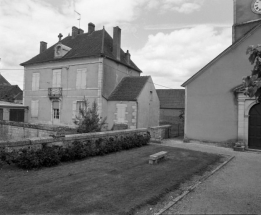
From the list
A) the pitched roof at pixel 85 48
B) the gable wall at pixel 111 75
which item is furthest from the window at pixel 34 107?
the gable wall at pixel 111 75

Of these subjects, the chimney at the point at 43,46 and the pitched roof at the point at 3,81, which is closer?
the chimney at the point at 43,46

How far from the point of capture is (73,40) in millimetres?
21594

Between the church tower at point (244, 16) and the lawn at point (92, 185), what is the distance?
11.0 meters

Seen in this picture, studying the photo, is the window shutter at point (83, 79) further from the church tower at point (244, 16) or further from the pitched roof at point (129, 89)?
the church tower at point (244, 16)

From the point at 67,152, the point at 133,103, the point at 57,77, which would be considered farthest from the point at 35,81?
the point at 67,152

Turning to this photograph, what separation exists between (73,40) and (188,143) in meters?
15.6

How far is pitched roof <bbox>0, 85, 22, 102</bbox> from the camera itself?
32.4 metres

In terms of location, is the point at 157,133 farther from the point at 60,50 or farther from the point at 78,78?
the point at 60,50

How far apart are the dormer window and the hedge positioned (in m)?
12.5

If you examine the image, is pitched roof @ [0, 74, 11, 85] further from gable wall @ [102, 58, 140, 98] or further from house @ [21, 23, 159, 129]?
gable wall @ [102, 58, 140, 98]

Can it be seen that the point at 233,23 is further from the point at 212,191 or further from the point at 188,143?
the point at 212,191

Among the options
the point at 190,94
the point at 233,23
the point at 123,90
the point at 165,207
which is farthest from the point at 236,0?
the point at 165,207

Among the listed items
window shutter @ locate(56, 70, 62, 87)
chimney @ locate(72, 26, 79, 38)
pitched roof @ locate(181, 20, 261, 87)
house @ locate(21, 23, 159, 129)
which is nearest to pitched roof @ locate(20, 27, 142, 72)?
house @ locate(21, 23, 159, 129)

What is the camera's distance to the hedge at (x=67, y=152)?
20.3 ft
